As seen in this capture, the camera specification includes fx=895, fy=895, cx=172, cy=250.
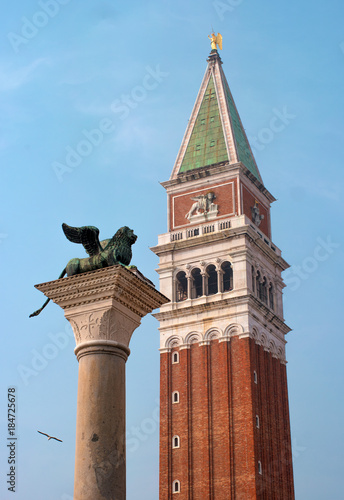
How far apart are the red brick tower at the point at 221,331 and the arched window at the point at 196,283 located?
0.08 meters

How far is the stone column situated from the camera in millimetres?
11531

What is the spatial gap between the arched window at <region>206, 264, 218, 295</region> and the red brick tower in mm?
75

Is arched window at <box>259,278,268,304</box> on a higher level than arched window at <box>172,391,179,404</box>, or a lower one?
higher

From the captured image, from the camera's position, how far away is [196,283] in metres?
62.3

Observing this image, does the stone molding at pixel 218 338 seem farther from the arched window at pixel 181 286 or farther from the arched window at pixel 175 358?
the arched window at pixel 181 286

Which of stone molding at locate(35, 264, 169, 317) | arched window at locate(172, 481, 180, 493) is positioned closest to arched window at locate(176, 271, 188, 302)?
arched window at locate(172, 481, 180, 493)

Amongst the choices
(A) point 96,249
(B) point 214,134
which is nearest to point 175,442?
(B) point 214,134

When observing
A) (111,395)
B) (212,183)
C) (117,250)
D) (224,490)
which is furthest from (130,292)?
(212,183)

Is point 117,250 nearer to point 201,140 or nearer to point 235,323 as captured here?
point 235,323

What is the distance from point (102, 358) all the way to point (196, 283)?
50.2m

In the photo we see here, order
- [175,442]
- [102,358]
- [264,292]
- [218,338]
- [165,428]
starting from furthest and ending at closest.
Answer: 1. [264,292]
2. [218,338]
3. [165,428]
4. [175,442]
5. [102,358]

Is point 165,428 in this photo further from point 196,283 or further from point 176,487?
point 196,283

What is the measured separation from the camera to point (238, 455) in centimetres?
5544

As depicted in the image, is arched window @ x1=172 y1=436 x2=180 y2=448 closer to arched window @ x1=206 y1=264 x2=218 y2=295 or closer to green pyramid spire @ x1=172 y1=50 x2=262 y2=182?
arched window @ x1=206 y1=264 x2=218 y2=295
